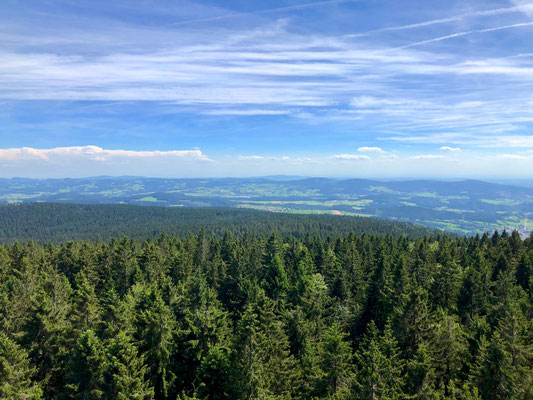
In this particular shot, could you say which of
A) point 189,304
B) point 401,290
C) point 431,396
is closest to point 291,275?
point 401,290

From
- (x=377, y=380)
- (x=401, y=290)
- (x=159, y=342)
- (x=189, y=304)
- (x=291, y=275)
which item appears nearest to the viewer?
(x=377, y=380)

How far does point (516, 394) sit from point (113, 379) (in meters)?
32.4

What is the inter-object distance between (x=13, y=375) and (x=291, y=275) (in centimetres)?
4363

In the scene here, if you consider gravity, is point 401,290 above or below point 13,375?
above

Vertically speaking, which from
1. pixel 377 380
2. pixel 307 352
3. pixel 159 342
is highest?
pixel 377 380

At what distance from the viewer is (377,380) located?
21688 mm

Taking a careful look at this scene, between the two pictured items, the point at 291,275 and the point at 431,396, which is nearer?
the point at 431,396

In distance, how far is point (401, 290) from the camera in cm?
4134

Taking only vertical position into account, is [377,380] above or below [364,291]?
above

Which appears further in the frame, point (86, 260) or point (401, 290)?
point (86, 260)

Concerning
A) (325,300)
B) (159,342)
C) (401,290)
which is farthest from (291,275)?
(159,342)

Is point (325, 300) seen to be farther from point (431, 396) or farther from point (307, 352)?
point (431, 396)

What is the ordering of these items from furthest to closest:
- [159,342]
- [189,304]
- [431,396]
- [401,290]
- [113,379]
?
[401,290]
[189,304]
[159,342]
[113,379]
[431,396]

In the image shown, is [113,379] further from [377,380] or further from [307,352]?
[377,380]
